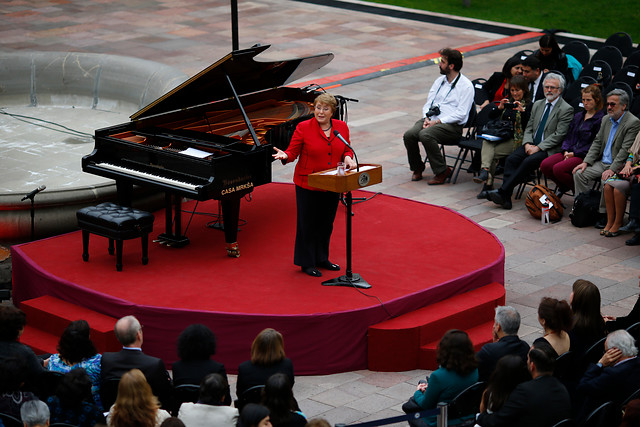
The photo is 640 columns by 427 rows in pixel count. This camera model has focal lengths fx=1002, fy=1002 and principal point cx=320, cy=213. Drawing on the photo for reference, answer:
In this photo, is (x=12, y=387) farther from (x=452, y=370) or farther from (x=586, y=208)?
(x=586, y=208)

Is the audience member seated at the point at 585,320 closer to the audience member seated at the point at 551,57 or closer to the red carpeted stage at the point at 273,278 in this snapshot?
the red carpeted stage at the point at 273,278

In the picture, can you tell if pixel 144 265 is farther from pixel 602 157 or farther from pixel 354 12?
pixel 354 12

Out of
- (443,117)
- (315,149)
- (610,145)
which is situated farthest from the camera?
(443,117)

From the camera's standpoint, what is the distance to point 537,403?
5797mm

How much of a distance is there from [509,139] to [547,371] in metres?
6.35

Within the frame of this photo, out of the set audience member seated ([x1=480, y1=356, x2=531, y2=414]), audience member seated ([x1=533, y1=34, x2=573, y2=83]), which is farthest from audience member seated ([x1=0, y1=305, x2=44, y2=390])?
audience member seated ([x1=533, y1=34, x2=573, y2=83])

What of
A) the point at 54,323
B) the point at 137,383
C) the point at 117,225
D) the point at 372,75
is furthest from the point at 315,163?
the point at 372,75

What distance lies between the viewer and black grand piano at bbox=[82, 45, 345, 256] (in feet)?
29.1

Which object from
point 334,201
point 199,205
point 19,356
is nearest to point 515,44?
point 199,205

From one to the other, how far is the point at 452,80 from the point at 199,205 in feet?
12.2

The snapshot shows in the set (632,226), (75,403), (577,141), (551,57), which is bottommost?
(632,226)

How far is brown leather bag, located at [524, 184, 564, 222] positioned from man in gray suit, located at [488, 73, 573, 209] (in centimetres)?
36

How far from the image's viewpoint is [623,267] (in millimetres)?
10062

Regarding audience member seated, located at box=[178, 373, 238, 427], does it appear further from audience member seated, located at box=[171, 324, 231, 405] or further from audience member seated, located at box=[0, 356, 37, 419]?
audience member seated, located at box=[0, 356, 37, 419]
